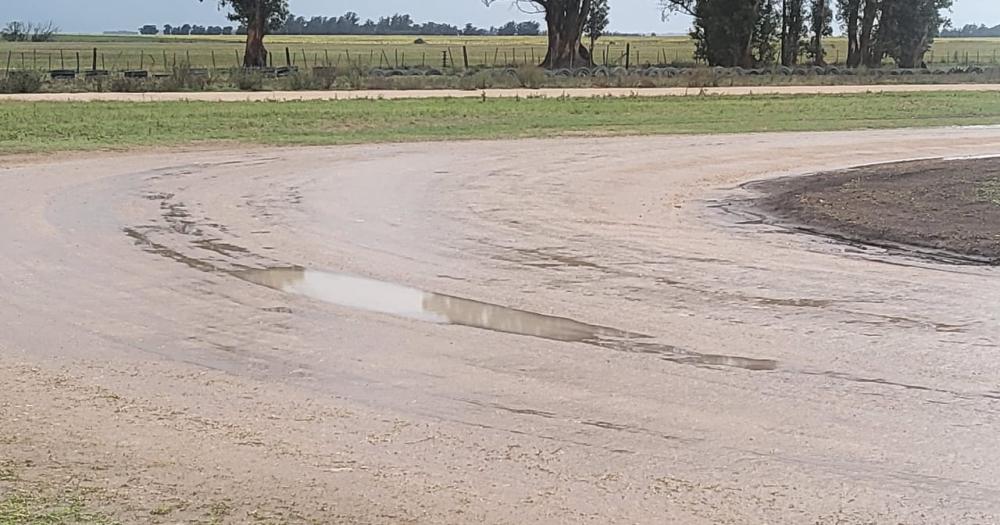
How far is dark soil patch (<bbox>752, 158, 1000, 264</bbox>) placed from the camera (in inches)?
559

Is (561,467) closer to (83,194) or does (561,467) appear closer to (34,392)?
(34,392)

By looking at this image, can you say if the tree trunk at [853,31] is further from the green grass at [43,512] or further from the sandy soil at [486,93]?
the green grass at [43,512]

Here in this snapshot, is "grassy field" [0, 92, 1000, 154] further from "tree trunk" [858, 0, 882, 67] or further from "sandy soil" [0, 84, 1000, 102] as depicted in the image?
"tree trunk" [858, 0, 882, 67]

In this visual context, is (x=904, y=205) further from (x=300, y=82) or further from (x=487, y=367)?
(x=300, y=82)

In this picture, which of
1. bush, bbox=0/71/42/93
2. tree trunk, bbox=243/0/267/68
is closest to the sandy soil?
bush, bbox=0/71/42/93

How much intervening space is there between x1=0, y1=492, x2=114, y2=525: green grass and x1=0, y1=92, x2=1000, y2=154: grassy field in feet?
62.6

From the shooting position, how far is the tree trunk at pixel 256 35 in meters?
76.8

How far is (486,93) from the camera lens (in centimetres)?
4741

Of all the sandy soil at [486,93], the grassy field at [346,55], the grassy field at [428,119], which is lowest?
the grassy field at [428,119]

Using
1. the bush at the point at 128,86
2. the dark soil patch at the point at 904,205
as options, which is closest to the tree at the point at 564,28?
the bush at the point at 128,86

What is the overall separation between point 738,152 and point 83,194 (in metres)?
12.5

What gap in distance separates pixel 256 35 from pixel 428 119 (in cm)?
4647

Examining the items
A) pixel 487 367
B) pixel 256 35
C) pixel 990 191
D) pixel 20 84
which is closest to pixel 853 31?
pixel 256 35

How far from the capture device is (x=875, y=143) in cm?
2761
